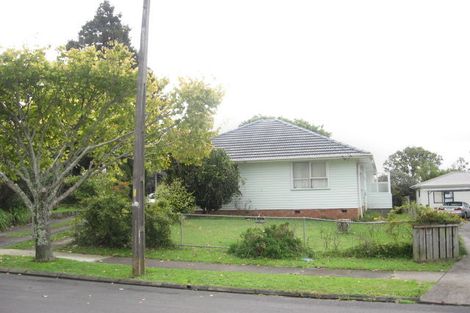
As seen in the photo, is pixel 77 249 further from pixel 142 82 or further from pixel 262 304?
pixel 262 304

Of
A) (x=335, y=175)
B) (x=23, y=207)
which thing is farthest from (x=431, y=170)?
(x=23, y=207)

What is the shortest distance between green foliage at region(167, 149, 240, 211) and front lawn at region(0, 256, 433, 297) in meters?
11.1

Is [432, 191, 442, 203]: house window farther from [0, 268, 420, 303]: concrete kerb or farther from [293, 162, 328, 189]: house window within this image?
[0, 268, 420, 303]: concrete kerb

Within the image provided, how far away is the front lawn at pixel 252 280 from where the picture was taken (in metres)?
9.59

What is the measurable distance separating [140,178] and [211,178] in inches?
476

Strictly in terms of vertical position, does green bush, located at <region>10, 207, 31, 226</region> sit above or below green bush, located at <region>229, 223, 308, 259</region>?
above

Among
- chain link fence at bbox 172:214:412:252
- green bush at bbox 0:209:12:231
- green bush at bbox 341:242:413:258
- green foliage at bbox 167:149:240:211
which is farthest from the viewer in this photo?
green foliage at bbox 167:149:240:211

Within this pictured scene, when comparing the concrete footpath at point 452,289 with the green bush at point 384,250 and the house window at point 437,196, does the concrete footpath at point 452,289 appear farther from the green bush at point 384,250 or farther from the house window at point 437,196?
the house window at point 437,196

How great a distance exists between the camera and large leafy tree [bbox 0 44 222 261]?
12461 mm

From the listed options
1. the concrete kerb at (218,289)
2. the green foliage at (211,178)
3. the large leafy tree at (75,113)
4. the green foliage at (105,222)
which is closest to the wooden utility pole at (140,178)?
the concrete kerb at (218,289)

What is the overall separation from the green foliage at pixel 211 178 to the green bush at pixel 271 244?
9.37 metres

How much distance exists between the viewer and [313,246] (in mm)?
15312

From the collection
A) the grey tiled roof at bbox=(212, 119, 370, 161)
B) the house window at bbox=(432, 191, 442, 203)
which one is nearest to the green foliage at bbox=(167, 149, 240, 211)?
the grey tiled roof at bbox=(212, 119, 370, 161)

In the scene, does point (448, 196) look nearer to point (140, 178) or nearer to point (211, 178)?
point (211, 178)
